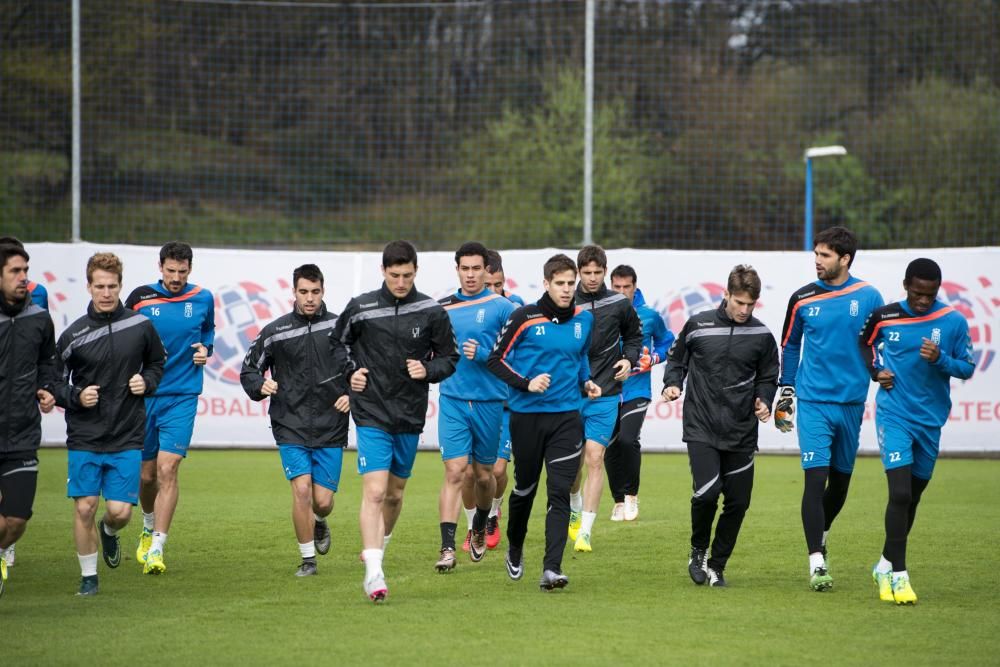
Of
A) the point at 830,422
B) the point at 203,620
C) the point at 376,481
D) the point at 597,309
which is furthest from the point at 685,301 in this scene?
the point at 203,620

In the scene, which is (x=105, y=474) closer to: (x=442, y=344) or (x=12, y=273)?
(x=12, y=273)

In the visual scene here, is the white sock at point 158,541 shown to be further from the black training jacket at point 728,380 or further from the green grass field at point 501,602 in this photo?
the black training jacket at point 728,380

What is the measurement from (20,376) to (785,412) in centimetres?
501

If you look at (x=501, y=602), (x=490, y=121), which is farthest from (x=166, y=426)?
(x=490, y=121)

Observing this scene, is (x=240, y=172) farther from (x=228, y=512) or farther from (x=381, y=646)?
(x=381, y=646)

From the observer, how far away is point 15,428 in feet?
27.5

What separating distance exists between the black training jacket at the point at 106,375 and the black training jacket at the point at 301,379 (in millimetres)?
939

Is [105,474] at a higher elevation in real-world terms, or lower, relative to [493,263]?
lower

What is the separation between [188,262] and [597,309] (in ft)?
10.6

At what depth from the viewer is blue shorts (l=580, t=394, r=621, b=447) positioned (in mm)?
11102

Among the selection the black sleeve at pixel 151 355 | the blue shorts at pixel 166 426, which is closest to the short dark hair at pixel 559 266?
the black sleeve at pixel 151 355

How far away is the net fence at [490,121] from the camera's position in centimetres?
2436

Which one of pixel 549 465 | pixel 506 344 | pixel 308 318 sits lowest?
pixel 549 465

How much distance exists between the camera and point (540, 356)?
29.7 ft
